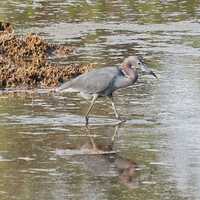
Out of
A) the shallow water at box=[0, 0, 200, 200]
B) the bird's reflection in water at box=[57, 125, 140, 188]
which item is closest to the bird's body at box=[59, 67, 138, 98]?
the shallow water at box=[0, 0, 200, 200]

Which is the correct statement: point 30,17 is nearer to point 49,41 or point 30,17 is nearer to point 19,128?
point 49,41

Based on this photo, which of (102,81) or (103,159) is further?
(102,81)

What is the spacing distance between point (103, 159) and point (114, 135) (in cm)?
118

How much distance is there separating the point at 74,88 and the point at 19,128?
95cm

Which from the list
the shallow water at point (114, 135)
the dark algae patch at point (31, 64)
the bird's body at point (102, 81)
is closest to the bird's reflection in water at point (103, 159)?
the shallow water at point (114, 135)

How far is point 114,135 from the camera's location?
11523 mm

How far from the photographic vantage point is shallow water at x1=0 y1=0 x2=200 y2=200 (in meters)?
9.25

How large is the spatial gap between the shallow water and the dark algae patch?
1.83ft

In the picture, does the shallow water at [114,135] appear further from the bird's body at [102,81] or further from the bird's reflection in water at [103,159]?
the bird's body at [102,81]

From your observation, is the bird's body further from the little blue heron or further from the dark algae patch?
the dark algae patch

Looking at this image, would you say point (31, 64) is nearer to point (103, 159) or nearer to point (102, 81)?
point (102, 81)

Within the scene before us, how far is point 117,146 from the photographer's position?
10930 millimetres

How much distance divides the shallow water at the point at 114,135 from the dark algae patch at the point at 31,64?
0.56m

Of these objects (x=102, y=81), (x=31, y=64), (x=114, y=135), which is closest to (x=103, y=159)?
Result: (x=114, y=135)
